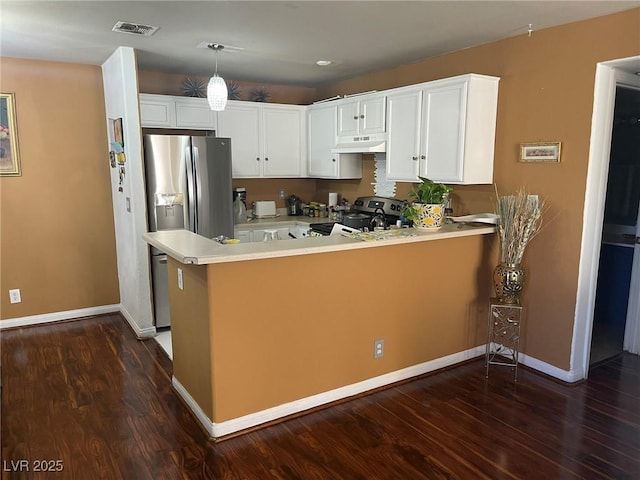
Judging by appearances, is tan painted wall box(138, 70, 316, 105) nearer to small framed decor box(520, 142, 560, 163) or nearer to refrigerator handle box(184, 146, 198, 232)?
refrigerator handle box(184, 146, 198, 232)

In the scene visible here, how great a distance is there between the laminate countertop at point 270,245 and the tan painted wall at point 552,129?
57 cm

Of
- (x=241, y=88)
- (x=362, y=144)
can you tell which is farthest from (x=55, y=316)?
(x=362, y=144)

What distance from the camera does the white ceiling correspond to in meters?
2.67

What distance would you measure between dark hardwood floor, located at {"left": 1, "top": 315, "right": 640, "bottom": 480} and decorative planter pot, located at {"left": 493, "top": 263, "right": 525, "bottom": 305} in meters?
0.56

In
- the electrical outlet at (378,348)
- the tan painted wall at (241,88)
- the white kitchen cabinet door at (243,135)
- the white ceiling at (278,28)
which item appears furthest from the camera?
the white kitchen cabinet door at (243,135)

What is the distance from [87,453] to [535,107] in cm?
355

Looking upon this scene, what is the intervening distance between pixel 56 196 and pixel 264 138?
6.99 feet

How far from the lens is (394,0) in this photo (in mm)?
2572

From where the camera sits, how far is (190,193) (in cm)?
414

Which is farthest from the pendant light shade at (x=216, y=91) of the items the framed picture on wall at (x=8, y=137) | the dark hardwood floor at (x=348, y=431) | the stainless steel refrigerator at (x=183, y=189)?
the framed picture on wall at (x=8, y=137)

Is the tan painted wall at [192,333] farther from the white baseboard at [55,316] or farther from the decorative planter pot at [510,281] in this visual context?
the decorative planter pot at [510,281]

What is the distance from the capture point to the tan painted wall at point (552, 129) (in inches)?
115

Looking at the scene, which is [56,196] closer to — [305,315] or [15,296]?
[15,296]

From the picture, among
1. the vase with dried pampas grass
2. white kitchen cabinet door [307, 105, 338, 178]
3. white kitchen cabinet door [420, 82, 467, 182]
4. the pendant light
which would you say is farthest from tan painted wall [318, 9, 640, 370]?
the pendant light
